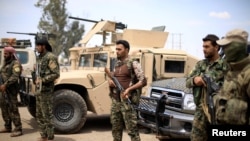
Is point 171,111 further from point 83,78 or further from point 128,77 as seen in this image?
point 83,78

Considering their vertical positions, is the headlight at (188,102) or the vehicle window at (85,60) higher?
the vehicle window at (85,60)

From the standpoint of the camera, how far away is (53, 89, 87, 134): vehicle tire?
18.1 feet

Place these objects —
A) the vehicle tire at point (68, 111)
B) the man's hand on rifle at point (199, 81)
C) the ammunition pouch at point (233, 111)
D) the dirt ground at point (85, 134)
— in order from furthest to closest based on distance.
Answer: the vehicle tire at point (68, 111)
the dirt ground at point (85, 134)
the man's hand on rifle at point (199, 81)
the ammunition pouch at point (233, 111)

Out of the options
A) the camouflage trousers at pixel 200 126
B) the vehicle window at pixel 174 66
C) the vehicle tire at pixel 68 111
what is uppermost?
the vehicle window at pixel 174 66

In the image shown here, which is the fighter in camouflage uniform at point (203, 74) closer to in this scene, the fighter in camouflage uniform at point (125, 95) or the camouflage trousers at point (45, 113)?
the fighter in camouflage uniform at point (125, 95)

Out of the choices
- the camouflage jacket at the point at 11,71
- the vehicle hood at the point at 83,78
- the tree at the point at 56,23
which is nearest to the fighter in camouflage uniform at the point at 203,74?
the vehicle hood at the point at 83,78

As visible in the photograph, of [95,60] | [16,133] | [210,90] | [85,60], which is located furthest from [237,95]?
[85,60]

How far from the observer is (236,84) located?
2.23 meters

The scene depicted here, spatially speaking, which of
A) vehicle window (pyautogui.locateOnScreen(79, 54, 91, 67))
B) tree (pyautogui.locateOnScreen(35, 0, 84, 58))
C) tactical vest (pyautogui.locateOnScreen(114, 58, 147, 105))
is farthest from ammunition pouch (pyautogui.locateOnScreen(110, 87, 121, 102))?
tree (pyautogui.locateOnScreen(35, 0, 84, 58))

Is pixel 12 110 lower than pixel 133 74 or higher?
lower

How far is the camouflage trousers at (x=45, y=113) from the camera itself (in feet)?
15.1

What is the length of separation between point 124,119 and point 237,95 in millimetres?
1832

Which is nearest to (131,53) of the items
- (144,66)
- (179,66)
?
(144,66)

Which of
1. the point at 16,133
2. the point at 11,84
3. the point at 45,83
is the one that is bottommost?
the point at 16,133
